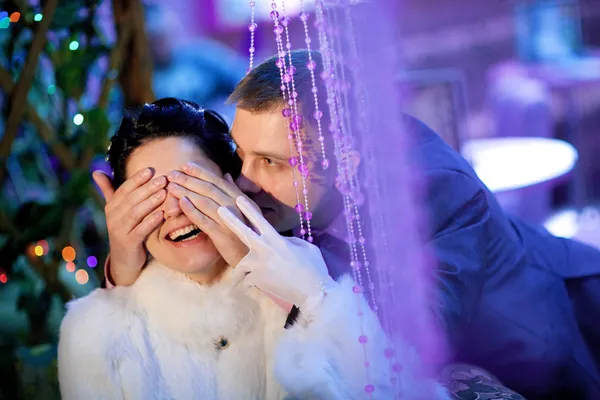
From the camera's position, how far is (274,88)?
116 centimetres

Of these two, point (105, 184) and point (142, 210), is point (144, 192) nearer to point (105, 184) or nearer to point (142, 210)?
point (142, 210)

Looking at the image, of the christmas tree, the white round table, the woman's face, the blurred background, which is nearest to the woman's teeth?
the woman's face

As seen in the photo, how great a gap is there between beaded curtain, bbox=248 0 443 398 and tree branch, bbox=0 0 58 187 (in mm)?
831

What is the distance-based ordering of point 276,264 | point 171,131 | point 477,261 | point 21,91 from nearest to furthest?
1. point 276,264
2. point 171,131
3. point 477,261
4. point 21,91

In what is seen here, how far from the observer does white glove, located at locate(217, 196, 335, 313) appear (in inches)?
40.6

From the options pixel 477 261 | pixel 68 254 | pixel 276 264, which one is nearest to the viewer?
pixel 276 264

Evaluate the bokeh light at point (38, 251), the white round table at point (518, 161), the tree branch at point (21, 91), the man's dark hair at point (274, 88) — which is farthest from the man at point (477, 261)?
the bokeh light at point (38, 251)

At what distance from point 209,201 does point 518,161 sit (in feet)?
4.77

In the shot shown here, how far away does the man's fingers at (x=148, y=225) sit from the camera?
1084mm

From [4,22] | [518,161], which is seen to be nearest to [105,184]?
[4,22]

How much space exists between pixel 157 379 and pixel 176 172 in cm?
33

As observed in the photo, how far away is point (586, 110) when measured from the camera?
4.19 metres

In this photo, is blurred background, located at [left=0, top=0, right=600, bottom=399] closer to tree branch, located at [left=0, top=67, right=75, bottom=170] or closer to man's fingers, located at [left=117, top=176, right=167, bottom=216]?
tree branch, located at [left=0, top=67, right=75, bottom=170]

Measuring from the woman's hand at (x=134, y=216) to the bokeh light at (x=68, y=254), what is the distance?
34.4 inches
